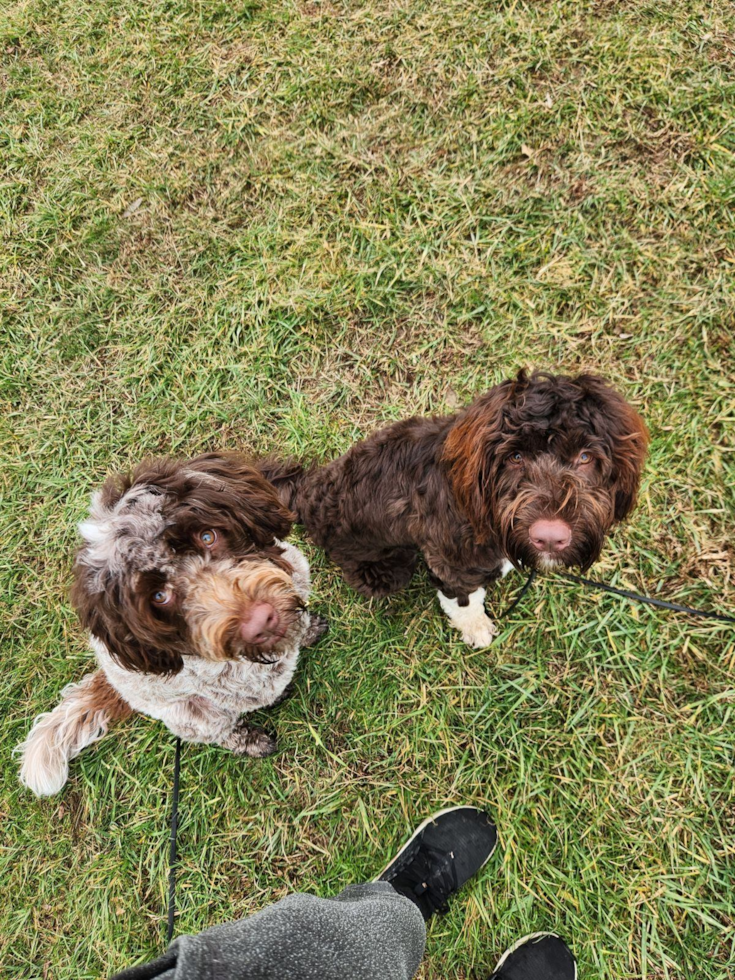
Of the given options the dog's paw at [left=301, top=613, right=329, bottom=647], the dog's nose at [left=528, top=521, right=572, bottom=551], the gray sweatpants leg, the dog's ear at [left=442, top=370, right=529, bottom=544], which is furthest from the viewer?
the dog's paw at [left=301, top=613, right=329, bottom=647]

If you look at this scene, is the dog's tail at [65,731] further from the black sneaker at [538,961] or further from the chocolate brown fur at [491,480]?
the black sneaker at [538,961]

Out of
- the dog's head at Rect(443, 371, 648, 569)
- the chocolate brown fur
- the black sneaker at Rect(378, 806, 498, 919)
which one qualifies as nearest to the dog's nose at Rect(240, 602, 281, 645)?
the chocolate brown fur

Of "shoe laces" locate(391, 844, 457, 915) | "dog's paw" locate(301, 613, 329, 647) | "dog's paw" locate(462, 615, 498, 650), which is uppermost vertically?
"dog's paw" locate(301, 613, 329, 647)

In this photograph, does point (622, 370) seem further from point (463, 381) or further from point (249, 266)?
→ point (249, 266)

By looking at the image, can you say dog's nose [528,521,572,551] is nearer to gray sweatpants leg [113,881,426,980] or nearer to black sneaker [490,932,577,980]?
gray sweatpants leg [113,881,426,980]

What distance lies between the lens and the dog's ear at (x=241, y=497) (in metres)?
2.52

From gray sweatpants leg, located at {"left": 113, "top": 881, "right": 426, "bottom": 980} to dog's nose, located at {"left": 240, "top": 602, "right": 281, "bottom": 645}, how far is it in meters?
0.97

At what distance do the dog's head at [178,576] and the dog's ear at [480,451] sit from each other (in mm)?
865

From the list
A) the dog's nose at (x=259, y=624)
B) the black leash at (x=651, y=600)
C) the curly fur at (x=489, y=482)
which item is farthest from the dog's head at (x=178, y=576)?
the black leash at (x=651, y=600)

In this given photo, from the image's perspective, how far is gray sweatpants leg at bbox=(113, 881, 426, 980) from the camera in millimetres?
1802

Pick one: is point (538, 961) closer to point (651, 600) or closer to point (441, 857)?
point (441, 857)

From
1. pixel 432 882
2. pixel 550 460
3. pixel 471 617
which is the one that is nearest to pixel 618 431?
pixel 550 460

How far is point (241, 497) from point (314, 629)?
1.34 m

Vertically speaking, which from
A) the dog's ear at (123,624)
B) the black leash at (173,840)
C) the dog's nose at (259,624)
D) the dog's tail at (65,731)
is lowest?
the black leash at (173,840)
